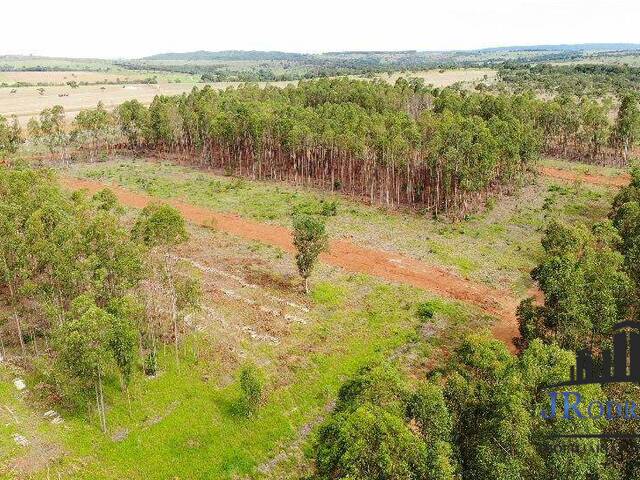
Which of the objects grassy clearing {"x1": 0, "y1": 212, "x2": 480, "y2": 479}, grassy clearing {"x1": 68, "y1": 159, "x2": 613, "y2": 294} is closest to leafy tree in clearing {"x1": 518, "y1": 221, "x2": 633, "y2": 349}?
grassy clearing {"x1": 0, "y1": 212, "x2": 480, "y2": 479}

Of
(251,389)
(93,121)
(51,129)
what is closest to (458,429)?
(251,389)

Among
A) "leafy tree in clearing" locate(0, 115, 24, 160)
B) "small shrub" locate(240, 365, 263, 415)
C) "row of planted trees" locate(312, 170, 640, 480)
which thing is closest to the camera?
Answer: "row of planted trees" locate(312, 170, 640, 480)

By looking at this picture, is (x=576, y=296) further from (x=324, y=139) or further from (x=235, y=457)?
(x=324, y=139)

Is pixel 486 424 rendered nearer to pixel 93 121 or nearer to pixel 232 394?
pixel 232 394

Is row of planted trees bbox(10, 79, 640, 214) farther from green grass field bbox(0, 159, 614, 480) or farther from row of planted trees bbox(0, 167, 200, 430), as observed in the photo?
row of planted trees bbox(0, 167, 200, 430)

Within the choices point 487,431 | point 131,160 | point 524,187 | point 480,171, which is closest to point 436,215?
point 480,171

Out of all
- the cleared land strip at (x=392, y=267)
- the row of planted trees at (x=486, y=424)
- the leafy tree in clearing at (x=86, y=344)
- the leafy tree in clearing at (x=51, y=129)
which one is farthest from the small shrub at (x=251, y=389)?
the leafy tree in clearing at (x=51, y=129)
